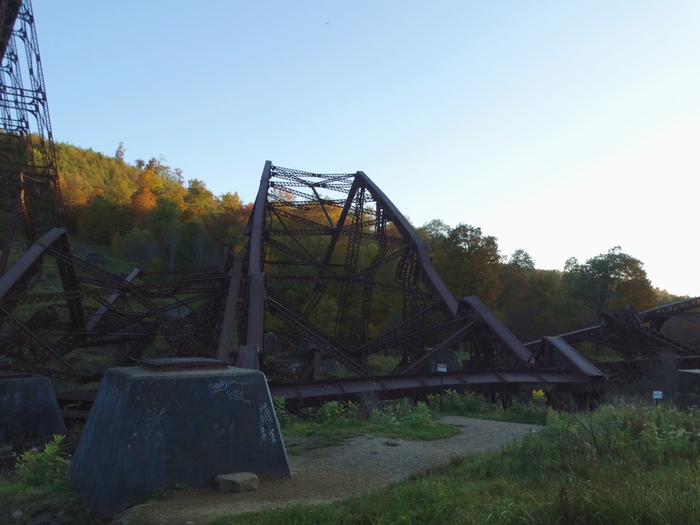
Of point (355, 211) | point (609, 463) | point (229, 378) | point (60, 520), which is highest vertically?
point (355, 211)

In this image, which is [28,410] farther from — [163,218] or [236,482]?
[163,218]

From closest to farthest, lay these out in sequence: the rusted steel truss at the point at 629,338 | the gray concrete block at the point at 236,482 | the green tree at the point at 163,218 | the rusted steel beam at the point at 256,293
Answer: the gray concrete block at the point at 236,482 < the rusted steel beam at the point at 256,293 < the rusted steel truss at the point at 629,338 < the green tree at the point at 163,218

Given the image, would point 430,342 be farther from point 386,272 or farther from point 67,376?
point 67,376

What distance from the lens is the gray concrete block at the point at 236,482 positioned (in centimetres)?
570

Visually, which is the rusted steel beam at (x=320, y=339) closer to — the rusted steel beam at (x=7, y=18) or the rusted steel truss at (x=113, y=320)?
the rusted steel truss at (x=113, y=320)

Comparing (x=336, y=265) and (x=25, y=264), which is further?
(x=336, y=265)

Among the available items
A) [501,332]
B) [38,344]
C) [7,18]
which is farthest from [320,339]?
[7,18]

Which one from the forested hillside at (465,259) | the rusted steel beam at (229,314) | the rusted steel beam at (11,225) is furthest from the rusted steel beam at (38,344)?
the forested hillside at (465,259)

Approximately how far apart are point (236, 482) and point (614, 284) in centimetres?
4854

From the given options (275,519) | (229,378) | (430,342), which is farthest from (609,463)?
(430,342)

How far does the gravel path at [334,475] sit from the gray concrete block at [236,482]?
0.07 meters

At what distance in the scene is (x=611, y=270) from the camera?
4844 cm

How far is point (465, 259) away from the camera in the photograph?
136 feet

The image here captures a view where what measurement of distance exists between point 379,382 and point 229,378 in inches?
253
